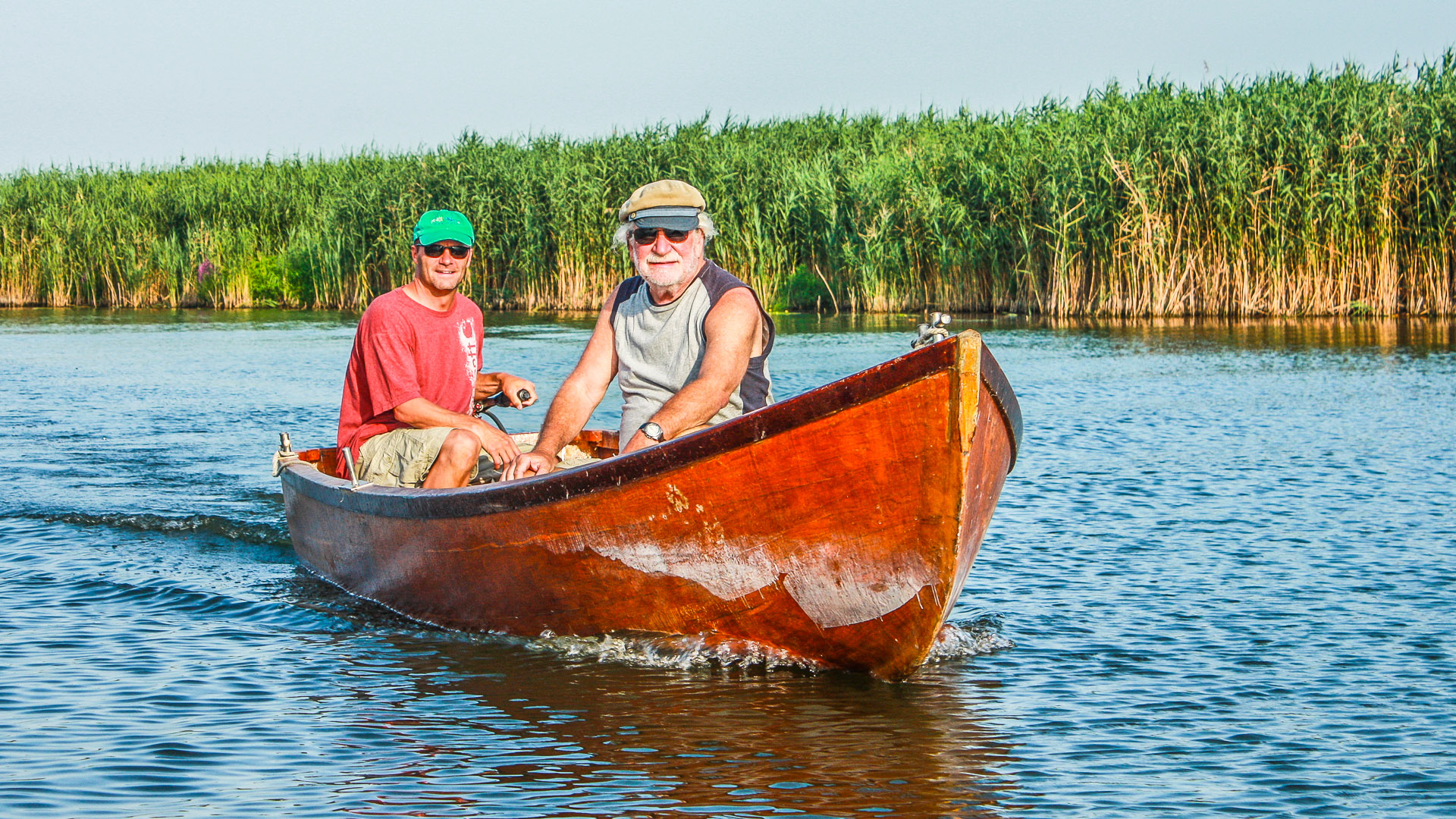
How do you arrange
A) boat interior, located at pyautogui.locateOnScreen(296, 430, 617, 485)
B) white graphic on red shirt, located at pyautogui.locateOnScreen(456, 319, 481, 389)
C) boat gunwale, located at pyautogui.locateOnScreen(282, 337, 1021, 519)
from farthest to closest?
boat interior, located at pyautogui.locateOnScreen(296, 430, 617, 485)
white graphic on red shirt, located at pyautogui.locateOnScreen(456, 319, 481, 389)
boat gunwale, located at pyautogui.locateOnScreen(282, 337, 1021, 519)

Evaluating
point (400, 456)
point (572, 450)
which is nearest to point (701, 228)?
point (400, 456)

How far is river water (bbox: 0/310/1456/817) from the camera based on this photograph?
151 inches

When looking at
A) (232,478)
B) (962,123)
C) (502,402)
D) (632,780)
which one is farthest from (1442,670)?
(962,123)

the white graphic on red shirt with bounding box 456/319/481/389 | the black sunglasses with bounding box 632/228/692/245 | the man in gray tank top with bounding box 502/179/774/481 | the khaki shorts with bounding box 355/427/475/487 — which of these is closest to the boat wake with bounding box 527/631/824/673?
the man in gray tank top with bounding box 502/179/774/481

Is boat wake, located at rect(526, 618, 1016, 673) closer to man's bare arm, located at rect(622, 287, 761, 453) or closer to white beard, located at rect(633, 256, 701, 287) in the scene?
man's bare arm, located at rect(622, 287, 761, 453)

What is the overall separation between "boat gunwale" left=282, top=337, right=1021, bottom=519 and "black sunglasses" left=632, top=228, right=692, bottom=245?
0.78 metres

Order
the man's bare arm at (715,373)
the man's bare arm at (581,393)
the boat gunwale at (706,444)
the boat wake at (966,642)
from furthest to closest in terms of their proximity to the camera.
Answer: the man's bare arm at (581,393) < the boat wake at (966,642) < the man's bare arm at (715,373) < the boat gunwale at (706,444)

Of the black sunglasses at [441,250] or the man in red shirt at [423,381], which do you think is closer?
the man in red shirt at [423,381]

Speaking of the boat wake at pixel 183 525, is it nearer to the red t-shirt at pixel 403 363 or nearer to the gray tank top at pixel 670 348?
the red t-shirt at pixel 403 363

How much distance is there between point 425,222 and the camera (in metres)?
5.81

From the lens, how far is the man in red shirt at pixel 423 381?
565 cm

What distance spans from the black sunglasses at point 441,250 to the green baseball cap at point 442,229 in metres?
0.02

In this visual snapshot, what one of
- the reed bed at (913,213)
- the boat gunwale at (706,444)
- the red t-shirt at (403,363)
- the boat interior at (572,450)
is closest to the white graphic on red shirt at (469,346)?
the red t-shirt at (403,363)

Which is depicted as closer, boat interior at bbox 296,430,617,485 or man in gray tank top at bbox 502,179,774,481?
man in gray tank top at bbox 502,179,774,481
